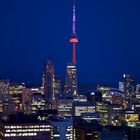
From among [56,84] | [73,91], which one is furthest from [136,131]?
[73,91]

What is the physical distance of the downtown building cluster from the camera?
40.9 meters

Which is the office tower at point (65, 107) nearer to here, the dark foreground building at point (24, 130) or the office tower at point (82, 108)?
the office tower at point (82, 108)

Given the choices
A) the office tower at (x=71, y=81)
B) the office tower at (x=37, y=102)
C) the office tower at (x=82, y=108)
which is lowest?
the office tower at (x=82, y=108)

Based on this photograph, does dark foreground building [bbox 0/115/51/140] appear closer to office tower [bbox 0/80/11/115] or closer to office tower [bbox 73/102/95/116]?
office tower [bbox 0/80/11/115]

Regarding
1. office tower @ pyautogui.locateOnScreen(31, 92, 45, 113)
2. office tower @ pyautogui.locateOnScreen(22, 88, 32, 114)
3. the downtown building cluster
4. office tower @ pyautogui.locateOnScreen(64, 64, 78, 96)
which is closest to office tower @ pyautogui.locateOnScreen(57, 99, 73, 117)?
the downtown building cluster

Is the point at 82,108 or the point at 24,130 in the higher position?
the point at 82,108

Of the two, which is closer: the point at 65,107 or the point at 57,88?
the point at 65,107

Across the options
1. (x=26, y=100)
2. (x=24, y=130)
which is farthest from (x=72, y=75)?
(x=24, y=130)

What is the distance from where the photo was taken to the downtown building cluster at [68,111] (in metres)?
40.9

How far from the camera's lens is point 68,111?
67875mm

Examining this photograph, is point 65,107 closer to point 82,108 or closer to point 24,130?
point 82,108

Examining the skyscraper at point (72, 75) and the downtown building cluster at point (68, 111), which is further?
the skyscraper at point (72, 75)

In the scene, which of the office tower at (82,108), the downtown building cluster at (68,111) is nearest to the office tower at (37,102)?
the downtown building cluster at (68,111)

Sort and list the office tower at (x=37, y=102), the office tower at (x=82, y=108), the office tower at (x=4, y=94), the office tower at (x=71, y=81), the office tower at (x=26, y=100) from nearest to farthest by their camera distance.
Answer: the office tower at (x=4, y=94) < the office tower at (x=26, y=100) < the office tower at (x=82, y=108) < the office tower at (x=37, y=102) < the office tower at (x=71, y=81)
